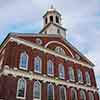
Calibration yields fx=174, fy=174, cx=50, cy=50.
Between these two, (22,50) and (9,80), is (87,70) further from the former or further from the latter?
(9,80)

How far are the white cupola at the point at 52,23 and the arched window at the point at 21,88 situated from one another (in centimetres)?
1406

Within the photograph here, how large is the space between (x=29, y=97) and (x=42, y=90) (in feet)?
8.13

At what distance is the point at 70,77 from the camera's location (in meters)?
29.5

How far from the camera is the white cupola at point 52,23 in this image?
115 ft

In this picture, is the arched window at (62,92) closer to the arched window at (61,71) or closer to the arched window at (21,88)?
the arched window at (61,71)

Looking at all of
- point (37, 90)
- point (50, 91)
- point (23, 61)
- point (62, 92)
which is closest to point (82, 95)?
point (62, 92)

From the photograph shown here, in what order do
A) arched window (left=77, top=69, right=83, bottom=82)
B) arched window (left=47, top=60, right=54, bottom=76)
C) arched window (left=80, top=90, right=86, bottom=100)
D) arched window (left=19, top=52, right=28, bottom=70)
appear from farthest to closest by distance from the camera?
arched window (left=77, top=69, right=83, bottom=82) < arched window (left=80, top=90, right=86, bottom=100) < arched window (left=47, top=60, right=54, bottom=76) < arched window (left=19, top=52, right=28, bottom=70)

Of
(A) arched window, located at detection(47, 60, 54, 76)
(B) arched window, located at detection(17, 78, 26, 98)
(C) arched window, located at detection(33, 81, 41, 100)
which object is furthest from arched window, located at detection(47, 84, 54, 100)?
(B) arched window, located at detection(17, 78, 26, 98)

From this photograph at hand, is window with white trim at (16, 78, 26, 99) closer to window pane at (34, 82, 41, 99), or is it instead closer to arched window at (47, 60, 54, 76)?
window pane at (34, 82, 41, 99)

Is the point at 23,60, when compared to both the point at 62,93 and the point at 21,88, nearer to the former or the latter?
the point at 21,88

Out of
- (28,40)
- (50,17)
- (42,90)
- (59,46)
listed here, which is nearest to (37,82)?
(42,90)

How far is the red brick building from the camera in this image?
2222cm

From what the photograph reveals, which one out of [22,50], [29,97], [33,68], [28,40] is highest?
[28,40]

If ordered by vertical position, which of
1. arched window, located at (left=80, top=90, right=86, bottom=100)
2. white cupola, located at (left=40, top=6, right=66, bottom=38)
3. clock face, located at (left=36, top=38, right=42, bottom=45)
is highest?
white cupola, located at (left=40, top=6, right=66, bottom=38)
